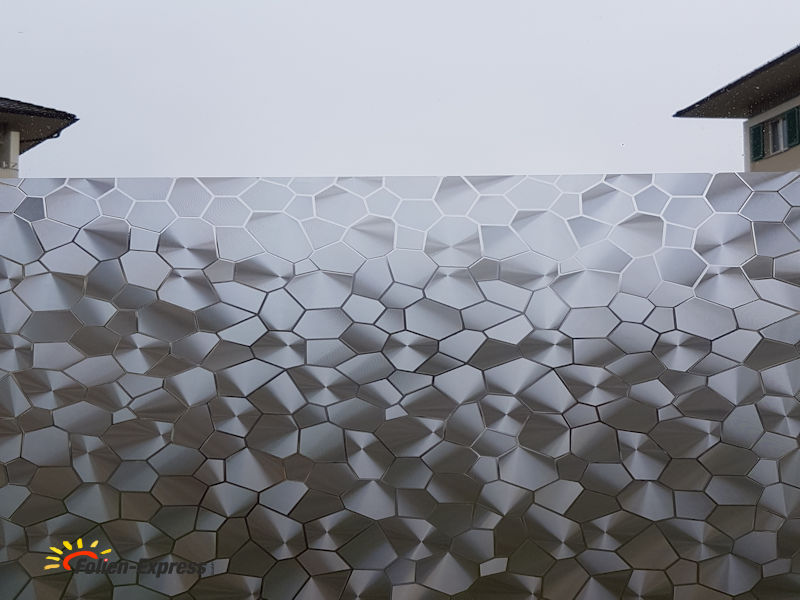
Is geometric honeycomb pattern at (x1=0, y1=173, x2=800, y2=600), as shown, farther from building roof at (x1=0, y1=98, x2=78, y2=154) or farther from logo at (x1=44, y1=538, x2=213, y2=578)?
building roof at (x1=0, y1=98, x2=78, y2=154)

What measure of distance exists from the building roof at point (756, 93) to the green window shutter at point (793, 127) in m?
0.07

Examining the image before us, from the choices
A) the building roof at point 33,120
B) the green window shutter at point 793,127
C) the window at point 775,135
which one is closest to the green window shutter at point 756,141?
the window at point 775,135

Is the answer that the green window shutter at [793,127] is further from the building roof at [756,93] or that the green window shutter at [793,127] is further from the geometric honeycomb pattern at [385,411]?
the geometric honeycomb pattern at [385,411]

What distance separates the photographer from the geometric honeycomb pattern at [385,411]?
7.34 feet

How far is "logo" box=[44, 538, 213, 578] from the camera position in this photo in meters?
2.24

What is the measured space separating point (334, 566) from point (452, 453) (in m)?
0.57

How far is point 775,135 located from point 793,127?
0.27 feet

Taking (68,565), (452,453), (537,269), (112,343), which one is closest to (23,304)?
(112,343)

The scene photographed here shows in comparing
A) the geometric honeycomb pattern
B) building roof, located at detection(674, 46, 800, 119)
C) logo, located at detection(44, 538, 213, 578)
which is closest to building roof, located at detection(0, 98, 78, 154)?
the geometric honeycomb pattern

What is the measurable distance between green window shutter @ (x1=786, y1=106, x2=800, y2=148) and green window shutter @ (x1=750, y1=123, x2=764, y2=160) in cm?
10

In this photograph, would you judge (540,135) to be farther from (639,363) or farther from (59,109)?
(59,109)

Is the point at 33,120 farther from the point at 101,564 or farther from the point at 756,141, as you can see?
the point at 756,141

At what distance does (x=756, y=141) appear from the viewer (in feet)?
9.25

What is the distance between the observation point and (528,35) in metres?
2.79
